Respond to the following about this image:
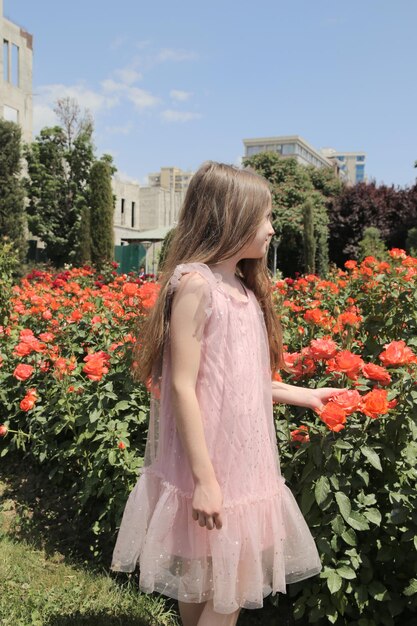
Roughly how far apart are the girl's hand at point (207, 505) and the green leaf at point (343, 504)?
582mm

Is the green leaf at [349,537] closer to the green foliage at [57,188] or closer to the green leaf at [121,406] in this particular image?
the green leaf at [121,406]

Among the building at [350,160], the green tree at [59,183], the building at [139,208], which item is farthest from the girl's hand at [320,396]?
the building at [350,160]

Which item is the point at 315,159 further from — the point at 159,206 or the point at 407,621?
the point at 407,621

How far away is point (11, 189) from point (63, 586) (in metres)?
14.1

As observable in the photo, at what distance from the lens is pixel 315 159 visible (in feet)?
364

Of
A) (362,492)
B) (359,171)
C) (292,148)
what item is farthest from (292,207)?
(359,171)

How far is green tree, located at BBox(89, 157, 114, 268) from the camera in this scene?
16681 millimetres

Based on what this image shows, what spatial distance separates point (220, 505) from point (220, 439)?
0.59ft

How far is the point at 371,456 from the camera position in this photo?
1761mm

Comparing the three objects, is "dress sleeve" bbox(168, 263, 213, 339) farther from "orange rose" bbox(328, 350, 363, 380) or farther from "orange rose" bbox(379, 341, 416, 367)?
"orange rose" bbox(379, 341, 416, 367)

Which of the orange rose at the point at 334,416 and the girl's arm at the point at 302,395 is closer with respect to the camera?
the orange rose at the point at 334,416

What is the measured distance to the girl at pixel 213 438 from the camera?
1.40 m

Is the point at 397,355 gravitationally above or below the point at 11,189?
below

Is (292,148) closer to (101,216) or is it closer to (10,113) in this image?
(10,113)
